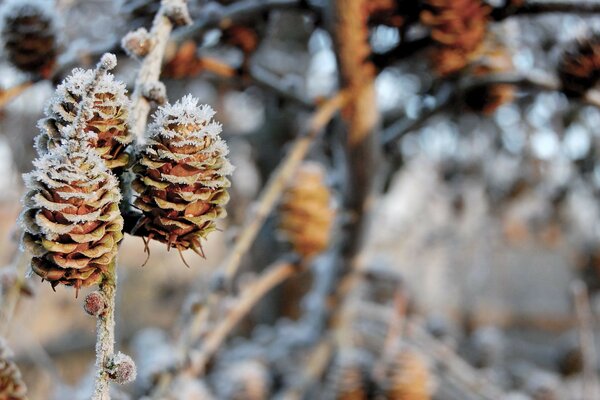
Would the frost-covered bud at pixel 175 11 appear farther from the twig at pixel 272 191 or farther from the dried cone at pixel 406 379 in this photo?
the dried cone at pixel 406 379

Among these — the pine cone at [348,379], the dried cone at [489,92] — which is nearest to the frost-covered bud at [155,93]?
the dried cone at [489,92]

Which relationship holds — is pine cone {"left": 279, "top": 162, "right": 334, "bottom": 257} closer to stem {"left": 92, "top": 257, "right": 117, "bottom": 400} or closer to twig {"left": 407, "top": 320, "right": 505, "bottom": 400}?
twig {"left": 407, "top": 320, "right": 505, "bottom": 400}

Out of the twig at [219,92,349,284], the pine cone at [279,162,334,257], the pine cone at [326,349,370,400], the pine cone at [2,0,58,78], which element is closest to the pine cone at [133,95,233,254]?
the twig at [219,92,349,284]

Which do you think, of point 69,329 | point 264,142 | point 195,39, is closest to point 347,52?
point 195,39

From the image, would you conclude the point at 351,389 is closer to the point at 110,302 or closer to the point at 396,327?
the point at 396,327

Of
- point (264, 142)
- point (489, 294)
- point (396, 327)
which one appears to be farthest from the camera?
point (489, 294)

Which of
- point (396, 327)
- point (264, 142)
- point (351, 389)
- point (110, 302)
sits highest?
point (264, 142)

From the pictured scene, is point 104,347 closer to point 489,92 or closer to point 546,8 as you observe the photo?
point 546,8
